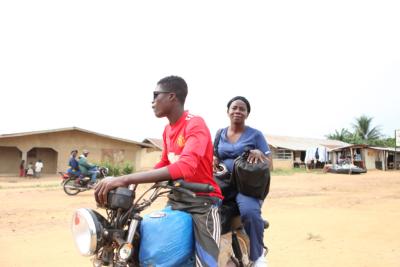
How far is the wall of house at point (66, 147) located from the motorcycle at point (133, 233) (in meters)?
24.7

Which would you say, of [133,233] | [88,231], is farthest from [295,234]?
[88,231]

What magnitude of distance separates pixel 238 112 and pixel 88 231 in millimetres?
2201

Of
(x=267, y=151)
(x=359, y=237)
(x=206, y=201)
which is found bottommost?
(x=359, y=237)

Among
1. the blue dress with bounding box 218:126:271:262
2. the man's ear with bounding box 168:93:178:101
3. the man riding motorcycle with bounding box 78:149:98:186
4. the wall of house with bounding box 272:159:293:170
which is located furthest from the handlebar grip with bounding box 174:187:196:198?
the wall of house with bounding box 272:159:293:170

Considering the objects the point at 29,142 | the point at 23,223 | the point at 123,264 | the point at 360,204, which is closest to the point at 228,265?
the point at 123,264

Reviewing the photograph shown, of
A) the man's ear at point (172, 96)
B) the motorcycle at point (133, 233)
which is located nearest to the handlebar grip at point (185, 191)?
the motorcycle at point (133, 233)

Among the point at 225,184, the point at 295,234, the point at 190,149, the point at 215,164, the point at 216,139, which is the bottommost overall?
the point at 295,234

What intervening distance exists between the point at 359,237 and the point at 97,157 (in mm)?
22829

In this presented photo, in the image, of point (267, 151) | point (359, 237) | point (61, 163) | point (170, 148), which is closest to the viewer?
point (170, 148)

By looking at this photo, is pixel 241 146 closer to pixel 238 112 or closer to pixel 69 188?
pixel 238 112

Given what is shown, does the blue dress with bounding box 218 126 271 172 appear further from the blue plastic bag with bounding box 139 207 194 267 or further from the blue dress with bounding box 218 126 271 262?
the blue plastic bag with bounding box 139 207 194 267

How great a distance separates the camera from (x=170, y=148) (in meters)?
2.53

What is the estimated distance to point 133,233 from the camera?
2004 millimetres

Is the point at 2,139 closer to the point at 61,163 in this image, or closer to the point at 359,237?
the point at 61,163
